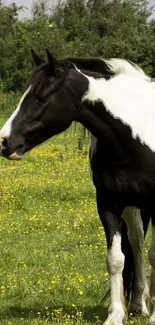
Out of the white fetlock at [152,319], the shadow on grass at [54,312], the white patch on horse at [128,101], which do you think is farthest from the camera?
the shadow on grass at [54,312]

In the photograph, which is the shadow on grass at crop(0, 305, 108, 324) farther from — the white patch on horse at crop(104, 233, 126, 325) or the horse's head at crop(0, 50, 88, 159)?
the horse's head at crop(0, 50, 88, 159)

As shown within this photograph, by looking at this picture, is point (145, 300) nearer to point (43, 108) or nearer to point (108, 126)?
point (108, 126)

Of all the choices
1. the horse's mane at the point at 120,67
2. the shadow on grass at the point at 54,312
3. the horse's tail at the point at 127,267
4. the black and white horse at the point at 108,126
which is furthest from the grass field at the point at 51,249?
the horse's mane at the point at 120,67

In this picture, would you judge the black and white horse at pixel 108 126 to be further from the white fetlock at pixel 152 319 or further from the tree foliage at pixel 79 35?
the tree foliage at pixel 79 35

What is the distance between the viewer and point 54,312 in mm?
5980

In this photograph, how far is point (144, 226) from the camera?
20.9 feet

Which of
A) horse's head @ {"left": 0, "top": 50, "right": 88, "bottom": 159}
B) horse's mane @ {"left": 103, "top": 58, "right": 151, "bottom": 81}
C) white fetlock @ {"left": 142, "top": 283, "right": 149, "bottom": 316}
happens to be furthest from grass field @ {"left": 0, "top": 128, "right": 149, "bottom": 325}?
horse's mane @ {"left": 103, "top": 58, "right": 151, "bottom": 81}

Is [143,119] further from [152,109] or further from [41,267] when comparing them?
[41,267]

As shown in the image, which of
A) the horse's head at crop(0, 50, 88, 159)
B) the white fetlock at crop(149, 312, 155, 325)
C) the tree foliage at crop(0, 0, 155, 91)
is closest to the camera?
the horse's head at crop(0, 50, 88, 159)

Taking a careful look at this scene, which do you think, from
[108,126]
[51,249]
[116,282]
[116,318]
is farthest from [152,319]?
[51,249]

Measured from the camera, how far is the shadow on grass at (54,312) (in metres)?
5.86

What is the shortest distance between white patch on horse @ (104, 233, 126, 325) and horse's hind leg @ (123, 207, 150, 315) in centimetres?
55

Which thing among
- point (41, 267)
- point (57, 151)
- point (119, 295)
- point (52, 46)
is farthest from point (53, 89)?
point (52, 46)

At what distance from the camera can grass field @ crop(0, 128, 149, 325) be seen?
6.16 meters
